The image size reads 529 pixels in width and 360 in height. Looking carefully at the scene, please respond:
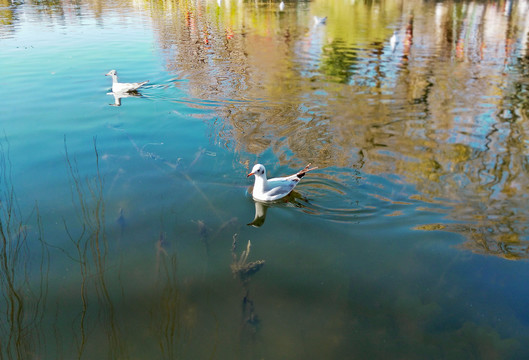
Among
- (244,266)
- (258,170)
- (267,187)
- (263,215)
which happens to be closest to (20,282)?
(244,266)

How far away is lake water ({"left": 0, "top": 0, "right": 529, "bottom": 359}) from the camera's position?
5.26m

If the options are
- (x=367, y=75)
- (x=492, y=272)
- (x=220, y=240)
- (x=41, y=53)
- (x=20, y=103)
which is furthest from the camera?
(x=41, y=53)

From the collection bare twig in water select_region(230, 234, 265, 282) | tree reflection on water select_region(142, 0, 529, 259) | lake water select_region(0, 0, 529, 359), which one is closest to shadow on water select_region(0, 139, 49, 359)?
lake water select_region(0, 0, 529, 359)

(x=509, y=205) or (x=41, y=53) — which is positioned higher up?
(x=41, y=53)

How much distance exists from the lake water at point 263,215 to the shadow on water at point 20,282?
0.03m

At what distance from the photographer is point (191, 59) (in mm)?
18438

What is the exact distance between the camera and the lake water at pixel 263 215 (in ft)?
17.3

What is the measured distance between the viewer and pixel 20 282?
231 inches

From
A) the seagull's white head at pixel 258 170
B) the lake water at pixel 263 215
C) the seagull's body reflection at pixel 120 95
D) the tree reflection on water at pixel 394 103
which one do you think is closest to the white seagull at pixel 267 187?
the seagull's white head at pixel 258 170

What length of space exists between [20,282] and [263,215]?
4020 millimetres

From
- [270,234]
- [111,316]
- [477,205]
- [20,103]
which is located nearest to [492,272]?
[477,205]

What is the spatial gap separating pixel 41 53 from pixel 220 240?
58.4ft

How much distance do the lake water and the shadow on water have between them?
3 centimetres

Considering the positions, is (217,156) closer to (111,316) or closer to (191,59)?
(111,316)
